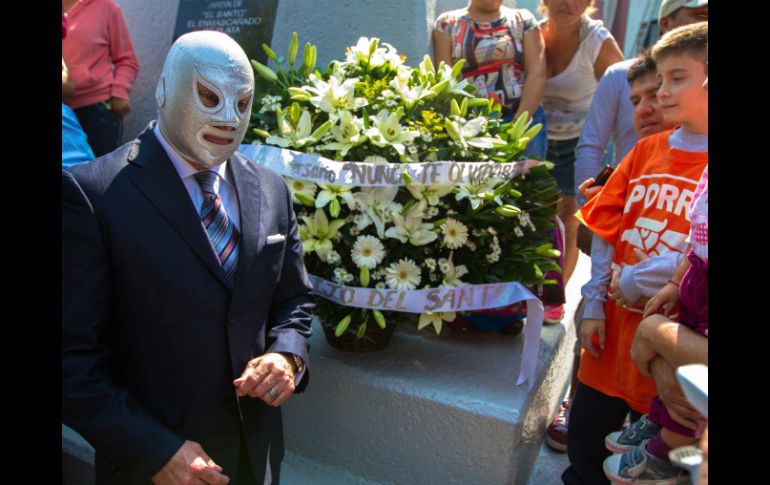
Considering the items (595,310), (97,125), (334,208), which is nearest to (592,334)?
(595,310)

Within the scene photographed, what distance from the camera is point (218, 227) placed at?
1736mm

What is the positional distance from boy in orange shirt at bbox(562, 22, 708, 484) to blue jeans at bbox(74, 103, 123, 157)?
11.0ft

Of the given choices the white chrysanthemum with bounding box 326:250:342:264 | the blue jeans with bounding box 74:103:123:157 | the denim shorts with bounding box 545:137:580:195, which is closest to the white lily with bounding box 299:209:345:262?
the white chrysanthemum with bounding box 326:250:342:264

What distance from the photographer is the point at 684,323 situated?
1536 millimetres

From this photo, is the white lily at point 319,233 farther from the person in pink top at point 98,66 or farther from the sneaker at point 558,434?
the person in pink top at point 98,66

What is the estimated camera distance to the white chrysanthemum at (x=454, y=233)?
101 inches

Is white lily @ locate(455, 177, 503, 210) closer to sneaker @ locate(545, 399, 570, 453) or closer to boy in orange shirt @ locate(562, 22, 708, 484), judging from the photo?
boy in orange shirt @ locate(562, 22, 708, 484)

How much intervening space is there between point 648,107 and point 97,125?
346 cm

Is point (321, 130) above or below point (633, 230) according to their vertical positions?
above

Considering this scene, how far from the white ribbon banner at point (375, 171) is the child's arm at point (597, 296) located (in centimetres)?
55

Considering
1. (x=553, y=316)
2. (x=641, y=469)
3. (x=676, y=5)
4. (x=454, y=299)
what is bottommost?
(x=553, y=316)

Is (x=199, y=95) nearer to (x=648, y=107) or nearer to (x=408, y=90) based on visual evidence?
(x=408, y=90)
